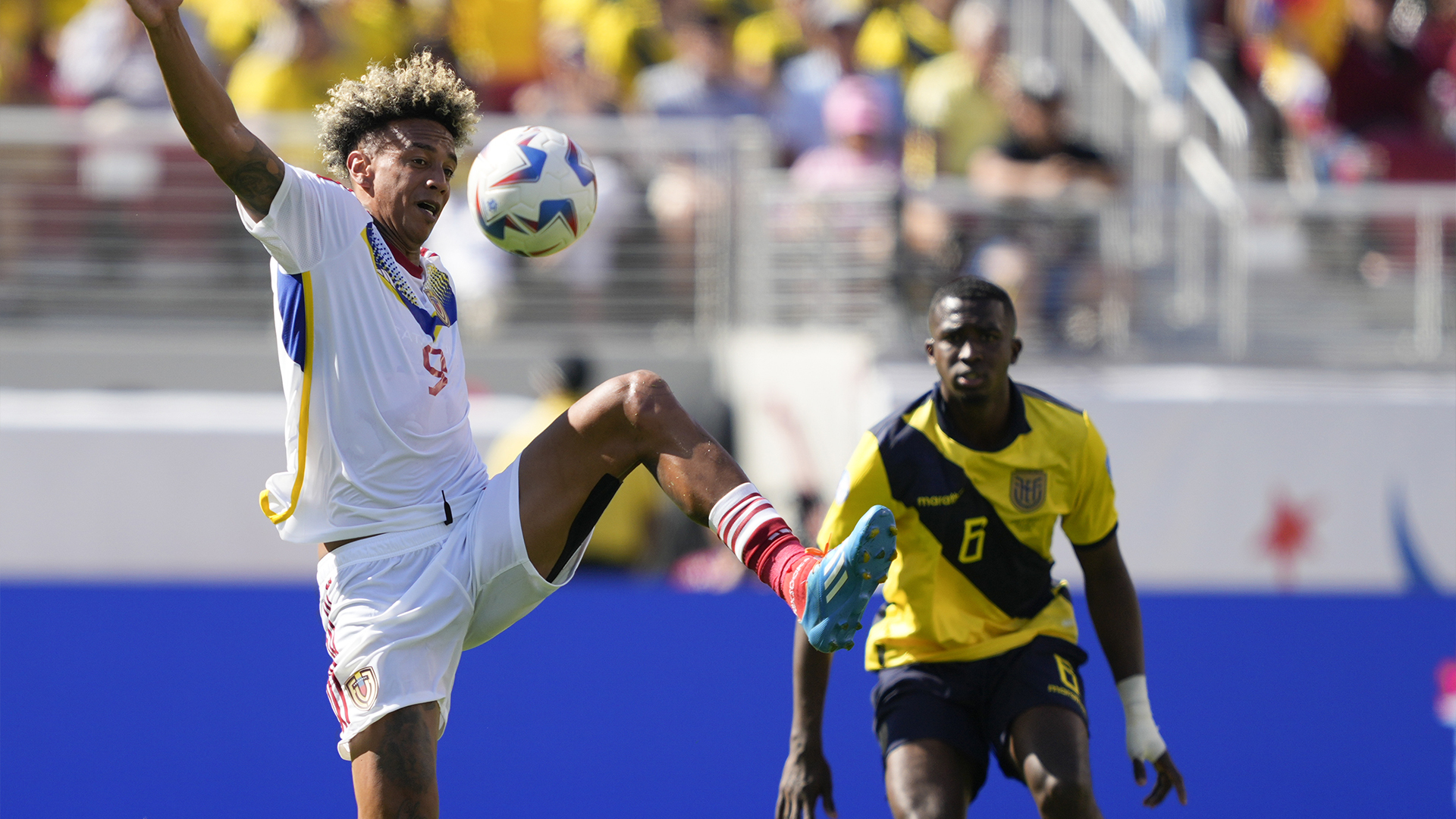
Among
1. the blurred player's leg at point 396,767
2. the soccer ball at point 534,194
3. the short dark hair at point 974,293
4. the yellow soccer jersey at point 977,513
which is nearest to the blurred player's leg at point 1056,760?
the yellow soccer jersey at point 977,513

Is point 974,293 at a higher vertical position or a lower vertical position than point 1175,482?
higher

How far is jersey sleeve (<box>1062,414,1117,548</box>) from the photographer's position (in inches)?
189

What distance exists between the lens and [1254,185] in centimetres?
951

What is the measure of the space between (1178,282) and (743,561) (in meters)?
6.18

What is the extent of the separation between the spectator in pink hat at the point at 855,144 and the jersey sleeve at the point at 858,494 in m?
4.46

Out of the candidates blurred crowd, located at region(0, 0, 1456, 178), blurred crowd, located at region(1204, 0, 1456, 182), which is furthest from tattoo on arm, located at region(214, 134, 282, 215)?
blurred crowd, located at region(1204, 0, 1456, 182)

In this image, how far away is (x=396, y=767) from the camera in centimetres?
405

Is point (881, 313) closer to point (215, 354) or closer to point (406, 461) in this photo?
point (215, 354)

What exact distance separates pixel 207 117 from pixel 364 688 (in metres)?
1.54

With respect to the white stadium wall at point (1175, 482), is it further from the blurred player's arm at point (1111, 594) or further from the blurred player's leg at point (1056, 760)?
the blurred player's leg at point (1056, 760)

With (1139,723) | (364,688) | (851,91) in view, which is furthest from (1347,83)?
(364,688)

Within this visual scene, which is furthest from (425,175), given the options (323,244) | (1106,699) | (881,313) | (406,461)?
(881,313)

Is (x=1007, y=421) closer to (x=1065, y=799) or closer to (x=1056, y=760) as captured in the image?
(x=1056, y=760)

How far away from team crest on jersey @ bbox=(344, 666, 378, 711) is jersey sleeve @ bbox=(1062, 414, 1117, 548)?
2.15 m
